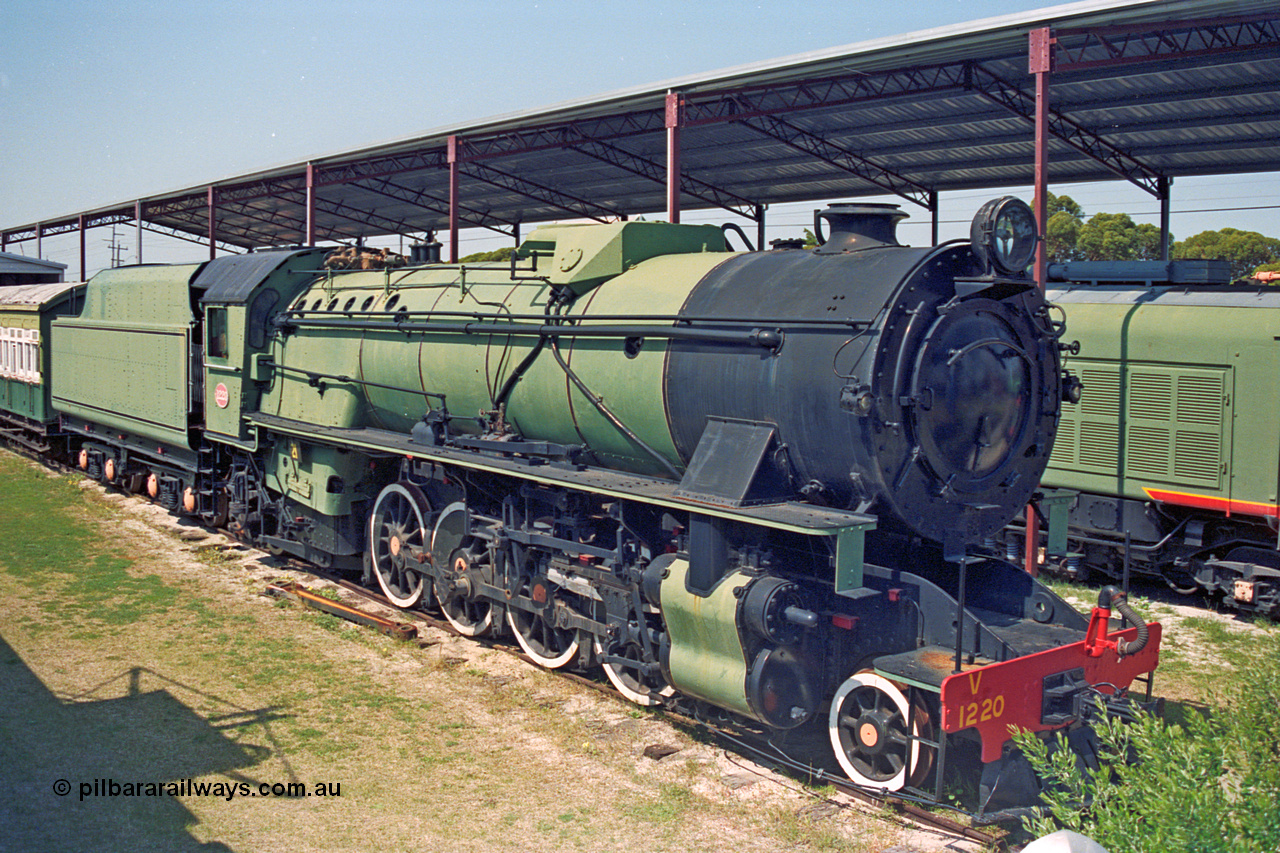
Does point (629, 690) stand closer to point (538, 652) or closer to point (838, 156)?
point (538, 652)

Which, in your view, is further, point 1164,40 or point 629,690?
point 1164,40

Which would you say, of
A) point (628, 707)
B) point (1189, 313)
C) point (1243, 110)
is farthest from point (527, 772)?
point (1243, 110)

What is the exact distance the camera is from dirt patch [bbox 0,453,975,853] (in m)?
6.10

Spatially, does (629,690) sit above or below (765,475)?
below

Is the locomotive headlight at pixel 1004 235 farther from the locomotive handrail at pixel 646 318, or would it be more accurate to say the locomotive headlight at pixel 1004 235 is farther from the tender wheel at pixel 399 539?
the tender wheel at pixel 399 539

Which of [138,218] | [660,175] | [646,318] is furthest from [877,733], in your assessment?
[138,218]

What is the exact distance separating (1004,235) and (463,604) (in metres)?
6.16

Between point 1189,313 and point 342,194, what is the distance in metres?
28.6

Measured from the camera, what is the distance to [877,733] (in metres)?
6.51

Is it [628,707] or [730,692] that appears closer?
[730,692]

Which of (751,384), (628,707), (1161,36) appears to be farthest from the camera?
(1161,36)

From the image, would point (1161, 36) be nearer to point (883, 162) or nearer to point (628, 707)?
point (883, 162)

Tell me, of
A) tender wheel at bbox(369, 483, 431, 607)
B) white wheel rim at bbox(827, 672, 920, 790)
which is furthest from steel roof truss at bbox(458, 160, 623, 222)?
white wheel rim at bbox(827, 672, 920, 790)

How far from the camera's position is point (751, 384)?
7.03 metres
